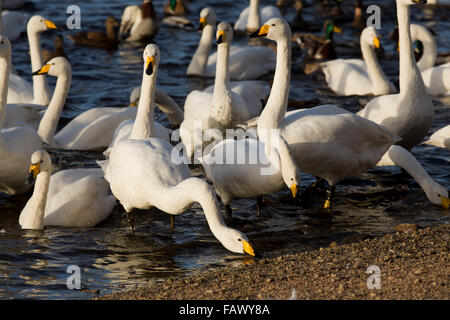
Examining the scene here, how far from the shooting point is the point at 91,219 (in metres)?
8.62

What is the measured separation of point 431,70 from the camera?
13891mm

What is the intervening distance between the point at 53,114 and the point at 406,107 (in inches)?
175

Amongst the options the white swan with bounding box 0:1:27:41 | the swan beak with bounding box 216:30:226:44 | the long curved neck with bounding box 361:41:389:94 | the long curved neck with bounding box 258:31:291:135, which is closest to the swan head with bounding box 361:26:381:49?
the long curved neck with bounding box 361:41:389:94

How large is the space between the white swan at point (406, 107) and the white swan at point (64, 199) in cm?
345

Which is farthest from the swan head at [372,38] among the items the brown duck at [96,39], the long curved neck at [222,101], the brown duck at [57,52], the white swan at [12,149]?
the brown duck at [96,39]

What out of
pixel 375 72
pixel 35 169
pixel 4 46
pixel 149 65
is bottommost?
pixel 35 169

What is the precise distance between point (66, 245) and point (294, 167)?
222cm

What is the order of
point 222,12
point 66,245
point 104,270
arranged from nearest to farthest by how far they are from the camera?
1. point 104,270
2. point 66,245
3. point 222,12

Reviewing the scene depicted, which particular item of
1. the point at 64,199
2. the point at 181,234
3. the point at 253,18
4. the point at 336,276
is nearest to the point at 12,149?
the point at 64,199

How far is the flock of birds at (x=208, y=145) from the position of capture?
779 cm

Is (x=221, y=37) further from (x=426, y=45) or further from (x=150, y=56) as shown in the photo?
(x=426, y=45)

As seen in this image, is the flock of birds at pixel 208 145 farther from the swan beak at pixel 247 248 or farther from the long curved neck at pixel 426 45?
the long curved neck at pixel 426 45
